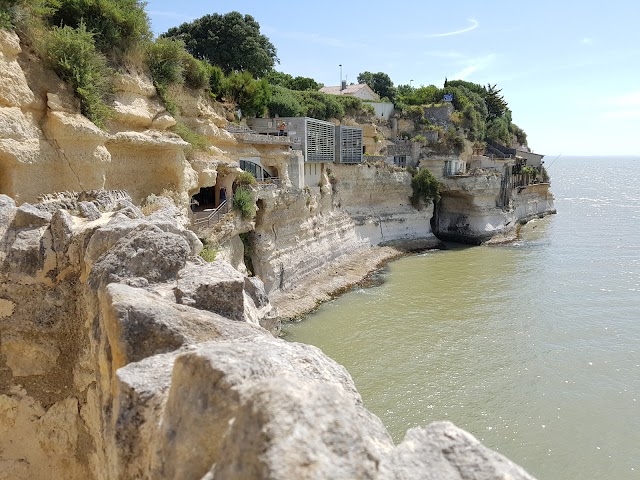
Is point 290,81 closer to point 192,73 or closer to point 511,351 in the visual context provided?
point 192,73

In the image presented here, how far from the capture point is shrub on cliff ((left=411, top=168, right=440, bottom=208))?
38.0 metres

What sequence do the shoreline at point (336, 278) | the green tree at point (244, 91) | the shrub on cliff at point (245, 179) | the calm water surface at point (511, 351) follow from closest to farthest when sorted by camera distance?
the calm water surface at point (511, 351)
the shrub on cliff at point (245, 179)
the shoreline at point (336, 278)
the green tree at point (244, 91)

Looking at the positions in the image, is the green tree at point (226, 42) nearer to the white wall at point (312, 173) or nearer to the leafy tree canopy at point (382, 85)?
the white wall at point (312, 173)

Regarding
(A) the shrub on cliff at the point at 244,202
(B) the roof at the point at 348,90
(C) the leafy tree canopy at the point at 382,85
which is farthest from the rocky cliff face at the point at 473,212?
(A) the shrub on cliff at the point at 244,202

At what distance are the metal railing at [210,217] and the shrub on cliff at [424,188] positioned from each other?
2152cm

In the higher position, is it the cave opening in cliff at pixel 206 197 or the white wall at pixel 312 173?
the white wall at pixel 312 173

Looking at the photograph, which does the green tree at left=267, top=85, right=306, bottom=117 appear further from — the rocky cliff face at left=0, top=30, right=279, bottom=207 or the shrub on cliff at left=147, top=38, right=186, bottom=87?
the rocky cliff face at left=0, top=30, right=279, bottom=207

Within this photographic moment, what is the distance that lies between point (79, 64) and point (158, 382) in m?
13.6

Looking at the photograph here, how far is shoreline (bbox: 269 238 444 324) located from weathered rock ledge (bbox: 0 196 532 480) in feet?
35.4

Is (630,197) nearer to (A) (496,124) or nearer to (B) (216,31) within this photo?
(A) (496,124)

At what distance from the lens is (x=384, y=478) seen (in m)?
2.35

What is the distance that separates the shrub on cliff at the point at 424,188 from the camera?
38.0m

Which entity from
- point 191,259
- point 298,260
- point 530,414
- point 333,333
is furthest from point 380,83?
point 191,259

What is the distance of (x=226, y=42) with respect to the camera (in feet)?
124
